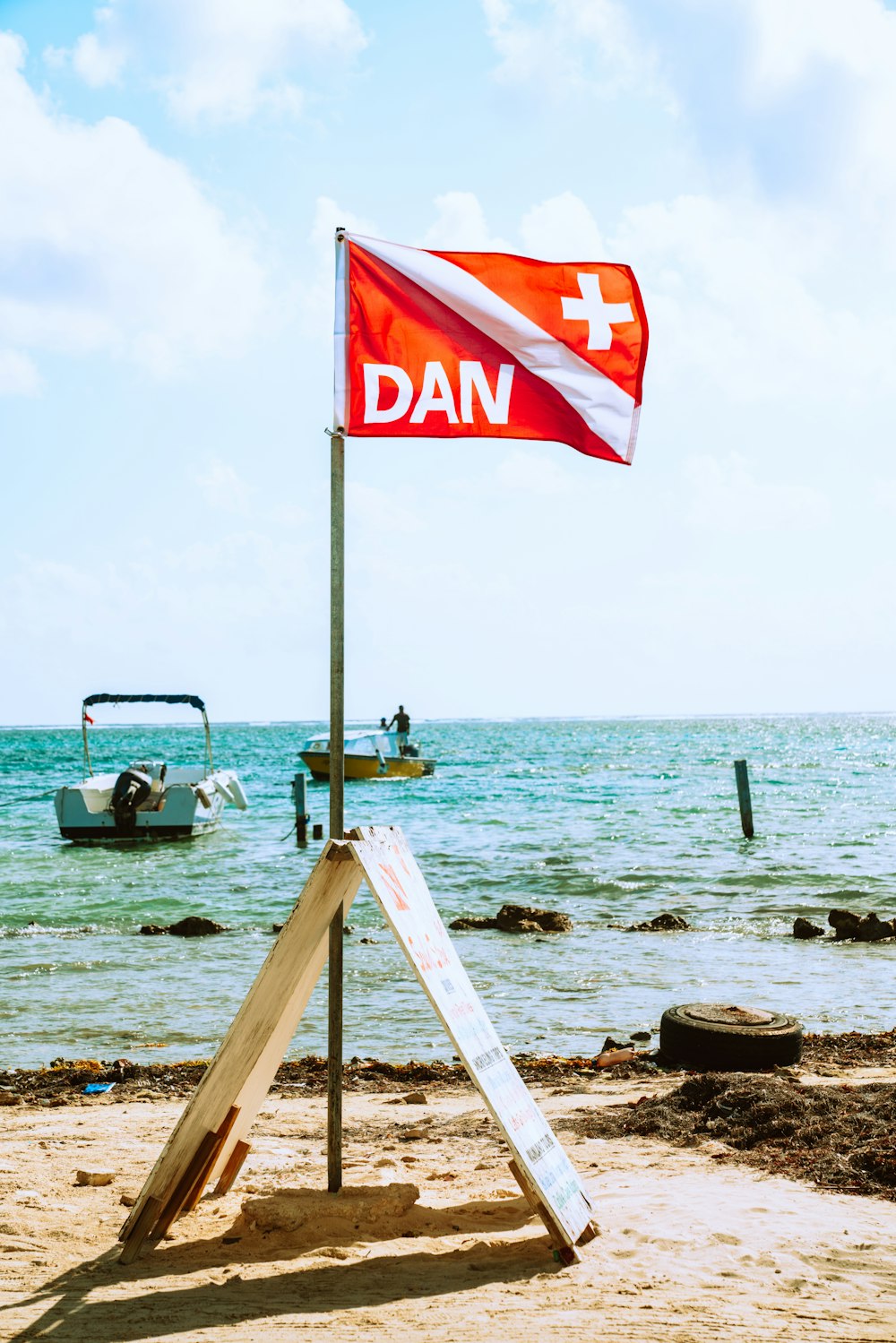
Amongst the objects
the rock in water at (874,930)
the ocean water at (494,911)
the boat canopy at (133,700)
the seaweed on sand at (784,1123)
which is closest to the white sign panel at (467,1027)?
the seaweed on sand at (784,1123)

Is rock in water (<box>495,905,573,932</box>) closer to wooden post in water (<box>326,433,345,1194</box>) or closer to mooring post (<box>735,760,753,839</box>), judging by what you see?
wooden post in water (<box>326,433,345,1194</box>)

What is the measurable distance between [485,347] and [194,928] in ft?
39.8

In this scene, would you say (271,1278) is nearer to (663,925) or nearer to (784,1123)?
(784,1123)

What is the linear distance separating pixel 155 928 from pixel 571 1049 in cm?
838

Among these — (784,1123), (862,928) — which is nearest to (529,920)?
(862,928)

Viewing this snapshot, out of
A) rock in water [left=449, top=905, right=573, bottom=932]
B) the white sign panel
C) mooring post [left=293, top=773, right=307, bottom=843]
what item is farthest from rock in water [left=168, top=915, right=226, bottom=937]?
mooring post [left=293, top=773, right=307, bottom=843]

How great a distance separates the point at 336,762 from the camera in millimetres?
5027

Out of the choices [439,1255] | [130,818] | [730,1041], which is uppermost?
[439,1255]

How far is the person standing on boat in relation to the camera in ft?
170

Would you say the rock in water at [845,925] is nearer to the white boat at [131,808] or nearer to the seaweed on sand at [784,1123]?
the seaweed on sand at [784,1123]

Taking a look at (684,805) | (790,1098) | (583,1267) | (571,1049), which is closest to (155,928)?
(571,1049)

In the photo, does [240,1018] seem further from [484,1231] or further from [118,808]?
[118,808]

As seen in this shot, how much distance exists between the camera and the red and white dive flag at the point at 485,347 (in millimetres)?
5285

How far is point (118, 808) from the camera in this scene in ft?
89.7
